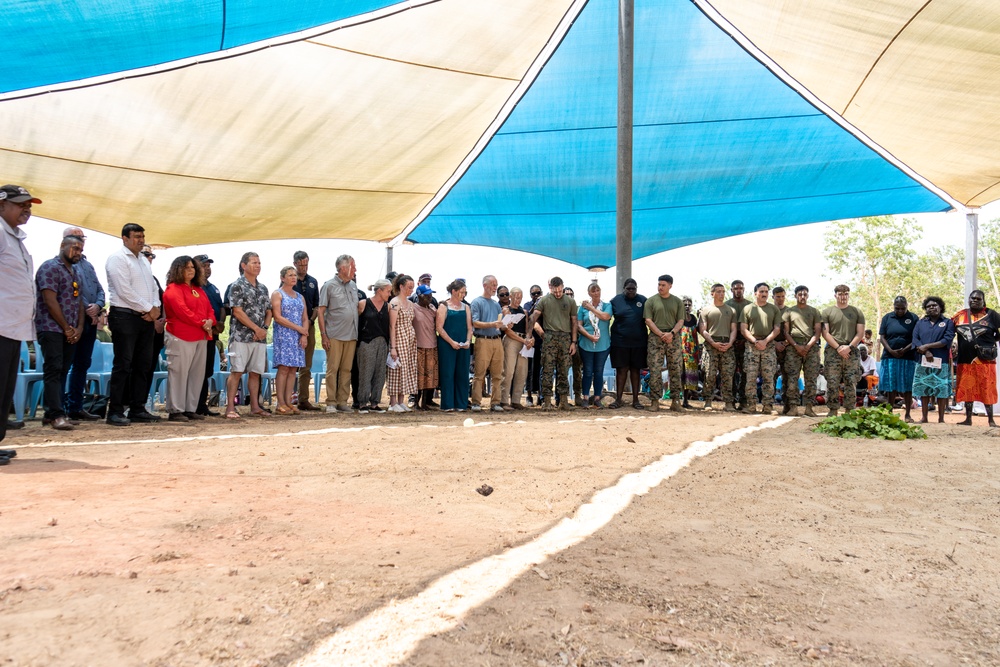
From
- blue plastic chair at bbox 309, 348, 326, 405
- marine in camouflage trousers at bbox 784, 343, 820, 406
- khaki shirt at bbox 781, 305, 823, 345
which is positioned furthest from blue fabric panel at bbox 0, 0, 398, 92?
marine in camouflage trousers at bbox 784, 343, 820, 406

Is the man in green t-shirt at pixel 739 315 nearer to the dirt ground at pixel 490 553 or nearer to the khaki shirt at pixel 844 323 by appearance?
the khaki shirt at pixel 844 323

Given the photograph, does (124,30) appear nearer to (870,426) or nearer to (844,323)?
(870,426)

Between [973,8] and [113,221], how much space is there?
9.32 m

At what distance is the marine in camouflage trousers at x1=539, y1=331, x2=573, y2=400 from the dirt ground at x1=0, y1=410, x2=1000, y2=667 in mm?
3861

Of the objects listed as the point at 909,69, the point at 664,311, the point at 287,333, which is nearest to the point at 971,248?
the point at 909,69

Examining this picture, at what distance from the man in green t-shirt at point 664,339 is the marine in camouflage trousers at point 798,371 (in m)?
1.23

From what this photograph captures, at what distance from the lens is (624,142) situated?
8.80m

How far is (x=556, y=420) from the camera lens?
686cm

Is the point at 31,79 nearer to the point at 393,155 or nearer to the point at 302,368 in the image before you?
the point at 302,368

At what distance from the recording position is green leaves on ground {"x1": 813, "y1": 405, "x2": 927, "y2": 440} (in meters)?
6.12

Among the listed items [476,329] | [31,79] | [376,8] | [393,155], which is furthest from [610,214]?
[31,79]

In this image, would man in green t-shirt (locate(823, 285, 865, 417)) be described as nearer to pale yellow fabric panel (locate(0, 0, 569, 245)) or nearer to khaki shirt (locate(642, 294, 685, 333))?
khaki shirt (locate(642, 294, 685, 333))

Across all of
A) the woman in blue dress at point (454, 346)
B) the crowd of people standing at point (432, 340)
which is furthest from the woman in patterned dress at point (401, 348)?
the woman in blue dress at point (454, 346)

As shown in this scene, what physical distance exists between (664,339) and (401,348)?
117 inches
